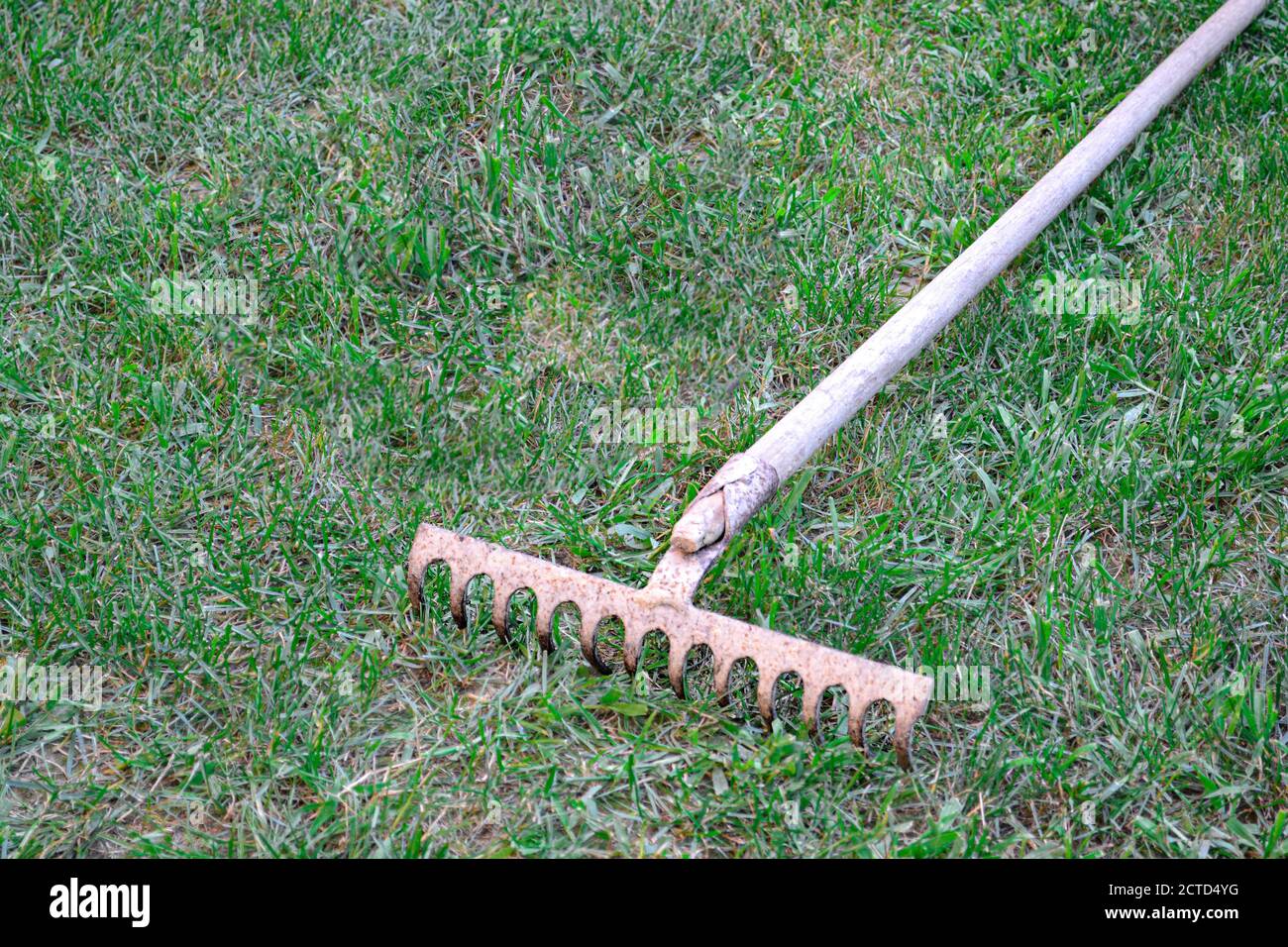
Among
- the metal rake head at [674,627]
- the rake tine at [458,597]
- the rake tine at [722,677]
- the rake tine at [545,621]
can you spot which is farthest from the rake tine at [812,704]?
the rake tine at [458,597]

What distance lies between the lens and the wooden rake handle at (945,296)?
2.60 metres

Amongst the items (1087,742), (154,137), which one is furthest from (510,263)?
(1087,742)

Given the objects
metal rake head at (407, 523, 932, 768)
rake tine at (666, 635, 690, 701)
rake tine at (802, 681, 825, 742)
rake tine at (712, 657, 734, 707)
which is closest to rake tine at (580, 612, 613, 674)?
metal rake head at (407, 523, 932, 768)

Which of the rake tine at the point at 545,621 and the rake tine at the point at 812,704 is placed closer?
the rake tine at the point at 812,704

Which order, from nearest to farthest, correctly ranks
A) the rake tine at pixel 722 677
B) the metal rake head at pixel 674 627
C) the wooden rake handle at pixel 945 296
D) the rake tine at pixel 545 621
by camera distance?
the metal rake head at pixel 674 627 < the rake tine at pixel 722 677 < the rake tine at pixel 545 621 < the wooden rake handle at pixel 945 296

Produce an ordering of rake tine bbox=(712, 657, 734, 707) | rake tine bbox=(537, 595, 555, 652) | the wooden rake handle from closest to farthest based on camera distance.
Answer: rake tine bbox=(712, 657, 734, 707) → rake tine bbox=(537, 595, 555, 652) → the wooden rake handle

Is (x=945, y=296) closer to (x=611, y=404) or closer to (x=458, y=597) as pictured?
(x=611, y=404)

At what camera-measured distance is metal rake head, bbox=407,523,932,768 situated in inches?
87.7

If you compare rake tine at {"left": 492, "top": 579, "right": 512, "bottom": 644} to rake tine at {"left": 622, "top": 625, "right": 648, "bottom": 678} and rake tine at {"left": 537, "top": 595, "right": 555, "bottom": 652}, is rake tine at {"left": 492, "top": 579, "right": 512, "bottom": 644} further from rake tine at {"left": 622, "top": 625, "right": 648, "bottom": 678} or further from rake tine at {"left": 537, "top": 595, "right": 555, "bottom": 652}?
rake tine at {"left": 622, "top": 625, "right": 648, "bottom": 678}

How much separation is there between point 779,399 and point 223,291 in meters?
1.62

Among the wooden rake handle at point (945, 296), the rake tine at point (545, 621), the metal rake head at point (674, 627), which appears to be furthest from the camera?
the wooden rake handle at point (945, 296)

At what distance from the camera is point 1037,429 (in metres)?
3.04

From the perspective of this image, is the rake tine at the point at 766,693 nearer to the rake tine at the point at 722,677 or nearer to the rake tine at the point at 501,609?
the rake tine at the point at 722,677

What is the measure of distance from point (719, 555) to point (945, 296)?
1.00 m
